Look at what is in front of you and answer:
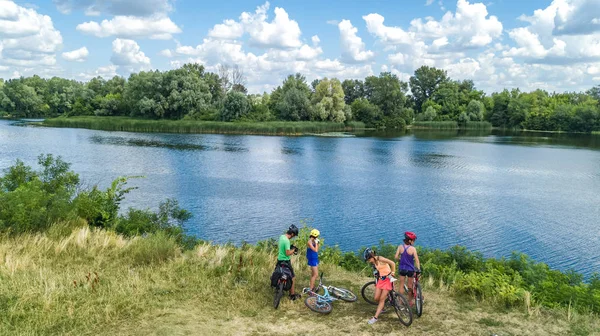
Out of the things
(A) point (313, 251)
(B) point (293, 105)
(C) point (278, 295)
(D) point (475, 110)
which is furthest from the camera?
(D) point (475, 110)

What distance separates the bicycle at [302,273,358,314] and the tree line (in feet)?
241

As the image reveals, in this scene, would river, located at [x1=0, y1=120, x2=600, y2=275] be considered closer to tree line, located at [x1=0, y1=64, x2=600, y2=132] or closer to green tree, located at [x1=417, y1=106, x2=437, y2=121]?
tree line, located at [x1=0, y1=64, x2=600, y2=132]

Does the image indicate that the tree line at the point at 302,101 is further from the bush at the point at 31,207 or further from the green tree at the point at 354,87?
the bush at the point at 31,207

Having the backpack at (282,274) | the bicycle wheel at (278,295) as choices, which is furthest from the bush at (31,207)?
the bicycle wheel at (278,295)

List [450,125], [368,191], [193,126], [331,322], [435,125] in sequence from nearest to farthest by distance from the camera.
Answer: [331,322], [368,191], [193,126], [435,125], [450,125]

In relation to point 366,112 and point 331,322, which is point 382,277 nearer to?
point 331,322

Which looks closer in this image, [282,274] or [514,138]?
[282,274]

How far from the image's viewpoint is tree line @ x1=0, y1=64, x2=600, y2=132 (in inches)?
3423

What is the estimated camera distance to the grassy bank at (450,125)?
4557 inches

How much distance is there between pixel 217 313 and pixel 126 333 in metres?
1.84

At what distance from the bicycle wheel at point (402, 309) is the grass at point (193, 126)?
231 ft

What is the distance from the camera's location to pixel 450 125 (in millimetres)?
117812

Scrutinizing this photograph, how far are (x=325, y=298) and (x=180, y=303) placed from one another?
3187mm

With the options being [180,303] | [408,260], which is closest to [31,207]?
[180,303]
